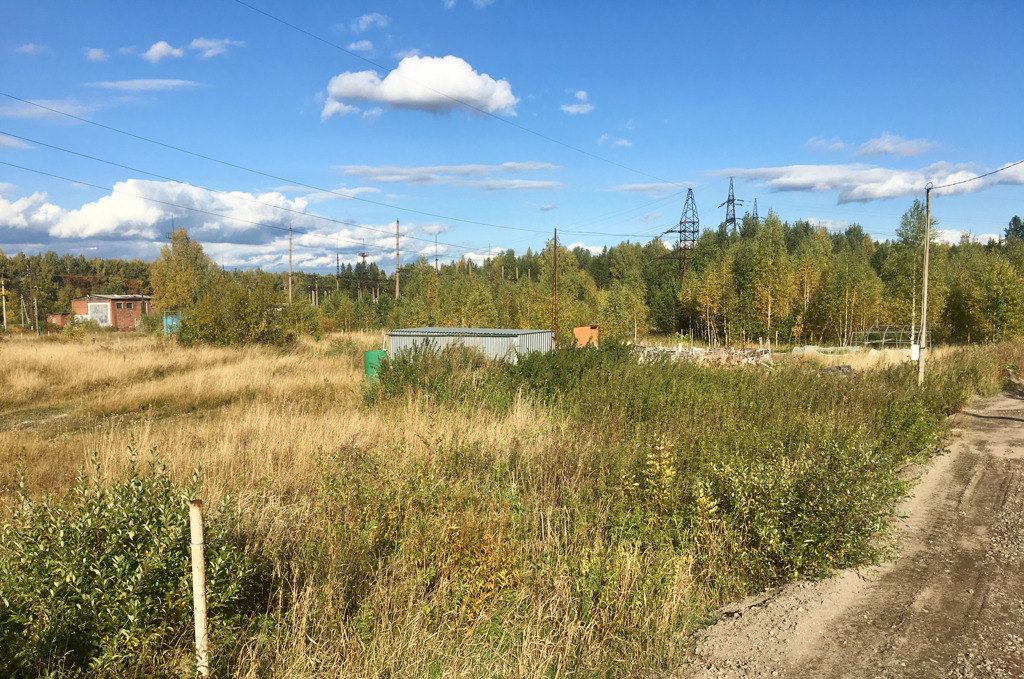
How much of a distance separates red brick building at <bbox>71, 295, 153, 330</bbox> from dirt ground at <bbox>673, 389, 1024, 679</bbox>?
65733 millimetres

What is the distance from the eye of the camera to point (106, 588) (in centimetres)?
317

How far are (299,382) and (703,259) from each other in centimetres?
5081

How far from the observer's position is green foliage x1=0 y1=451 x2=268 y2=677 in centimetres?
296

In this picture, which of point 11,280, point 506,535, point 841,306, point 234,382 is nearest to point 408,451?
point 506,535

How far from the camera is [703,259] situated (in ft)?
197

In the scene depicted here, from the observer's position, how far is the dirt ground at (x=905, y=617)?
4082 millimetres

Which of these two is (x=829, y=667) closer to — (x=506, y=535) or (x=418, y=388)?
(x=506, y=535)

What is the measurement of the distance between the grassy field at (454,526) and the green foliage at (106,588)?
0.05 ft

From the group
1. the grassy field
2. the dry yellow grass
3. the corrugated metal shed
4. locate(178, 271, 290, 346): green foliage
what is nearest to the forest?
locate(178, 271, 290, 346): green foliage

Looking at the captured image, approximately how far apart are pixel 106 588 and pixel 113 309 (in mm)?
68028

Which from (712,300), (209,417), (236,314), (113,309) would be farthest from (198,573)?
(113,309)

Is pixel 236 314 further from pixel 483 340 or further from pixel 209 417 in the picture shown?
pixel 209 417

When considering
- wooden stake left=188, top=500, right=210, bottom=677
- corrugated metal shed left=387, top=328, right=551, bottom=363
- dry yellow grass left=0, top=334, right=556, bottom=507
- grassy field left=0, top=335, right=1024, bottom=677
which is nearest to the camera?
wooden stake left=188, top=500, right=210, bottom=677

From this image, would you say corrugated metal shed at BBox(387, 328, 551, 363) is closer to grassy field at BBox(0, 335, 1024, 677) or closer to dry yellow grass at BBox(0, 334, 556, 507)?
dry yellow grass at BBox(0, 334, 556, 507)
